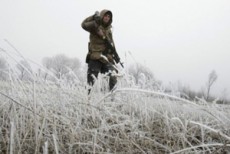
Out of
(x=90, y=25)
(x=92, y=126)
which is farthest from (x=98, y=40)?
(x=92, y=126)

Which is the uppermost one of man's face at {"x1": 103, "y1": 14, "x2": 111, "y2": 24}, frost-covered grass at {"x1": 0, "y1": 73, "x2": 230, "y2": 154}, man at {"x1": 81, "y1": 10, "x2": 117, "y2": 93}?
man's face at {"x1": 103, "y1": 14, "x2": 111, "y2": 24}

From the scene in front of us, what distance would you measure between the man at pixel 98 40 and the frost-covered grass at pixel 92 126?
2.30 m

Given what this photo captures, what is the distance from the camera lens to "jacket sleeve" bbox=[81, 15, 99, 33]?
473 cm

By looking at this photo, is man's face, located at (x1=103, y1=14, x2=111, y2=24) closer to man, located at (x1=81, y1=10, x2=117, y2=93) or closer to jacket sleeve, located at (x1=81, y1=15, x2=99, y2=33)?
man, located at (x1=81, y1=10, x2=117, y2=93)

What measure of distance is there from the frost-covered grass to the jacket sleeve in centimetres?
225

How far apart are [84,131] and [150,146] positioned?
34 centimetres

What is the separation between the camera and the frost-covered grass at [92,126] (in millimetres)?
1428

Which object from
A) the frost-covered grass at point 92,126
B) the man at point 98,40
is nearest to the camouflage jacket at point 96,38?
the man at point 98,40

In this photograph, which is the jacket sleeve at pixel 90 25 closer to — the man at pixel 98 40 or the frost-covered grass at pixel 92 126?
the man at pixel 98 40

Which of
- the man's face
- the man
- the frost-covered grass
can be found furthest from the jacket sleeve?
the frost-covered grass

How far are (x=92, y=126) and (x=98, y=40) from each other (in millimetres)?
3285

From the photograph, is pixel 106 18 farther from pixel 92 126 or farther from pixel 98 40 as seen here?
pixel 92 126

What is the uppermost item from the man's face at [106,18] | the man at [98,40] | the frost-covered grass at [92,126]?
the man's face at [106,18]

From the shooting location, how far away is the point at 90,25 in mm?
4750
